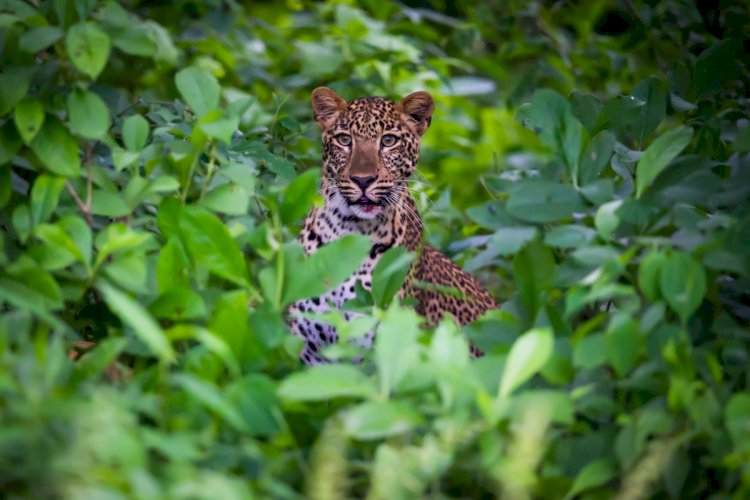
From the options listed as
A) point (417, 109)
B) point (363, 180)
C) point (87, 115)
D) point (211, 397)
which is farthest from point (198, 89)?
point (417, 109)

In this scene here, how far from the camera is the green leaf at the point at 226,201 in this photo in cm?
380

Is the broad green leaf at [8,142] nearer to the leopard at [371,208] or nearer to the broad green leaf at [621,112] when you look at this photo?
the leopard at [371,208]

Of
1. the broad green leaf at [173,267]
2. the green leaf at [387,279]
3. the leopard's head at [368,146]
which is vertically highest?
the broad green leaf at [173,267]

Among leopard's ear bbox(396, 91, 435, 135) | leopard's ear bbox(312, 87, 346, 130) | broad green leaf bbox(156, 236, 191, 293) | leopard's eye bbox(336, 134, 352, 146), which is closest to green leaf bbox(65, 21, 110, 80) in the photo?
broad green leaf bbox(156, 236, 191, 293)

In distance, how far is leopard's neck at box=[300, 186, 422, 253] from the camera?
570 cm

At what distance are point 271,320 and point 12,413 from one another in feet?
2.94

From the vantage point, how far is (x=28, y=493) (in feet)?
9.38

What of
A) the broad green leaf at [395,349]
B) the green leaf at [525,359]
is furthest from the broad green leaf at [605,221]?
the broad green leaf at [395,349]

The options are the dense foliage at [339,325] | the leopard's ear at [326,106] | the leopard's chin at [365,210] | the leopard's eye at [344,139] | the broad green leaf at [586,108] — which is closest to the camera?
the dense foliage at [339,325]

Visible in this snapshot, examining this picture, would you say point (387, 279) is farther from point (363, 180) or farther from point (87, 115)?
point (363, 180)

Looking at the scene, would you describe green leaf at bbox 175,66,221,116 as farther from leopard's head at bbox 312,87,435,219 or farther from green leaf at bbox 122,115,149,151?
leopard's head at bbox 312,87,435,219

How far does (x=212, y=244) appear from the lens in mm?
3723

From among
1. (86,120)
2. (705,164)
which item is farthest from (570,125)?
(86,120)

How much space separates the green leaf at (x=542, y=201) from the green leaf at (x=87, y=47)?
4.34ft
